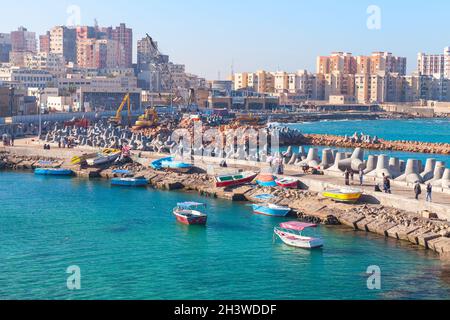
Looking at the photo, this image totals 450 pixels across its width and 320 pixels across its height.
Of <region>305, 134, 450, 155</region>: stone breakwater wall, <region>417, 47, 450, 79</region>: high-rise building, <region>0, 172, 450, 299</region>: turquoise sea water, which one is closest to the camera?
<region>0, 172, 450, 299</region>: turquoise sea water

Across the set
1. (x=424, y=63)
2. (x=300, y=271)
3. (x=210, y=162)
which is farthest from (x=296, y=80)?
(x=300, y=271)

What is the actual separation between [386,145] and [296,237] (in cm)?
3431

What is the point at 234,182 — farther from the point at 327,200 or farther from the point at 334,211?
the point at 334,211

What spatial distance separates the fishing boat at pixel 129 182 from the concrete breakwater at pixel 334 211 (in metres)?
0.37

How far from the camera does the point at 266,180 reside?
26.2 meters

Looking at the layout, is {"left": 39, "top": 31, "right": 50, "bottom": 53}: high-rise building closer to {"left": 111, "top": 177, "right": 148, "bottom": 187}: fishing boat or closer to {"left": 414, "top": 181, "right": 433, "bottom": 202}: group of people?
{"left": 111, "top": 177, "right": 148, "bottom": 187}: fishing boat

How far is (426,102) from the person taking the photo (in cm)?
12094

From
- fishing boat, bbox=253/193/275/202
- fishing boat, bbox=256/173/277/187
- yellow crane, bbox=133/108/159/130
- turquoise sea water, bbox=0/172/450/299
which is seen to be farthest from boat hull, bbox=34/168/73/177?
yellow crane, bbox=133/108/159/130

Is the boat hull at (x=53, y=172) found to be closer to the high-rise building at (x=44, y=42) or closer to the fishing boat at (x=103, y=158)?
the fishing boat at (x=103, y=158)

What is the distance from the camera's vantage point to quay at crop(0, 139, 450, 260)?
62.1ft

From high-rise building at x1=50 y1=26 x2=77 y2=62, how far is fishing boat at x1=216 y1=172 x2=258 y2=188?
11245 cm

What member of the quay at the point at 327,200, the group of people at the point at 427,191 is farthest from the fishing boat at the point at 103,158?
the group of people at the point at 427,191

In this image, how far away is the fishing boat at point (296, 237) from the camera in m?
18.0

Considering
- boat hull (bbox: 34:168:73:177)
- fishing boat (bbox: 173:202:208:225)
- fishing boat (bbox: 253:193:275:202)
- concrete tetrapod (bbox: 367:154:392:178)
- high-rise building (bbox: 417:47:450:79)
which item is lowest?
fishing boat (bbox: 173:202:208:225)
